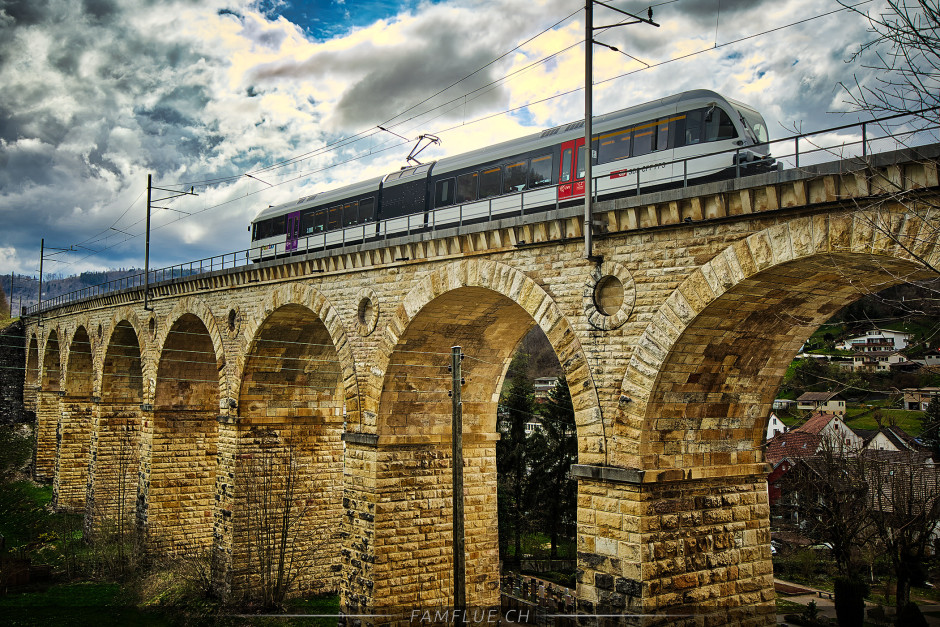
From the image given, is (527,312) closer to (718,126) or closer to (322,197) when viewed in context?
(718,126)

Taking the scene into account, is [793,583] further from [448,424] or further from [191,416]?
[191,416]

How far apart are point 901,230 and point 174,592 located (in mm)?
21215

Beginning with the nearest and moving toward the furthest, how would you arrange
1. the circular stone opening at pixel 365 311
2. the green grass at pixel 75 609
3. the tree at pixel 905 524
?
the circular stone opening at pixel 365 311 → the green grass at pixel 75 609 → the tree at pixel 905 524

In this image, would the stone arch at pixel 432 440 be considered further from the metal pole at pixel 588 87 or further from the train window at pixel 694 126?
the train window at pixel 694 126

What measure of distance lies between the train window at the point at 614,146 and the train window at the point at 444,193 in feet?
17.0

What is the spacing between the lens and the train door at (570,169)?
16234 mm

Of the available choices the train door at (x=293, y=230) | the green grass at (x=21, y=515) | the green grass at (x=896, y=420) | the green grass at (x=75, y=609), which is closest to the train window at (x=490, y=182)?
the train door at (x=293, y=230)

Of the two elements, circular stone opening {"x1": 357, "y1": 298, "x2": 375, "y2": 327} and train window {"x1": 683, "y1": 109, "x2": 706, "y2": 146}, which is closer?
train window {"x1": 683, "y1": 109, "x2": 706, "y2": 146}

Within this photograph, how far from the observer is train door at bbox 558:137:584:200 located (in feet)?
53.3

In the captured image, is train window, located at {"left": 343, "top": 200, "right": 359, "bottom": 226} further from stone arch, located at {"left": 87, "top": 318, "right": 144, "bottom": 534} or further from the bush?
the bush

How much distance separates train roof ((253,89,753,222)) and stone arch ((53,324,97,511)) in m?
17.0

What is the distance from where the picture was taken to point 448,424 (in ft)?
56.7

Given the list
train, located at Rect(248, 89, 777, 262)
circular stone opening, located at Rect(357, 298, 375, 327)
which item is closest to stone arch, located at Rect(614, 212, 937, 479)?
train, located at Rect(248, 89, 777, 262)

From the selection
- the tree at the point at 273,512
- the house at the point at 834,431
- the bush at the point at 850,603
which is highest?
the house at the point at 834,431
